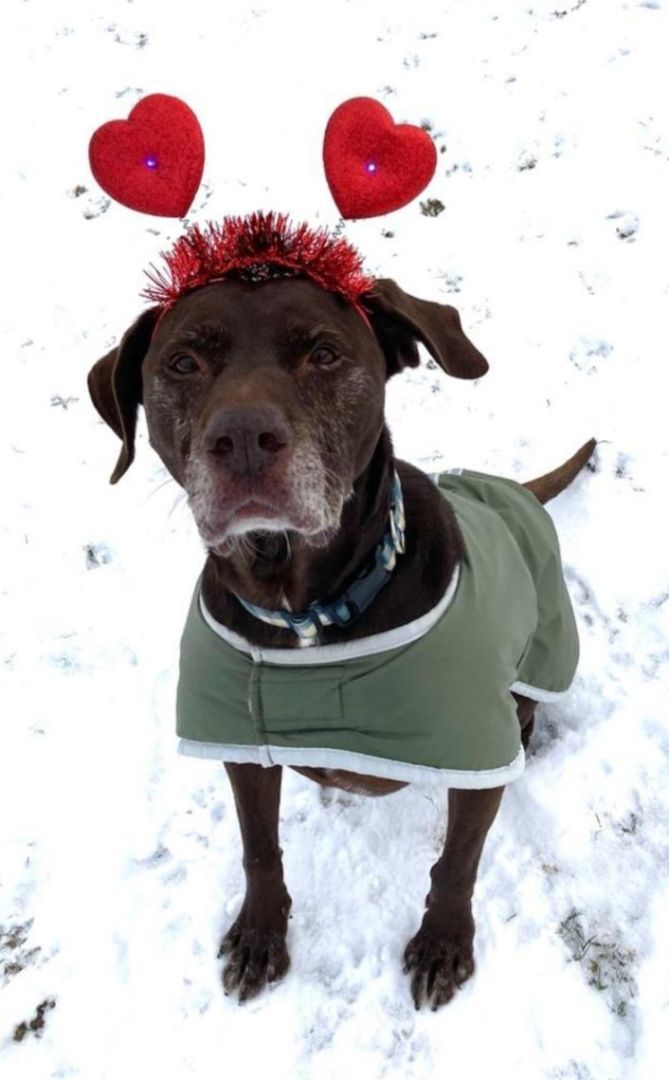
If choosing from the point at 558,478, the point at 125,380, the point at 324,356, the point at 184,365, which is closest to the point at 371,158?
the point at 324,356

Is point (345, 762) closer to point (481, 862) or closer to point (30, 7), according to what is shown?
point (481, 862)

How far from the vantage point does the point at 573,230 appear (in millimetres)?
4848

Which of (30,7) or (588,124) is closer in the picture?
(588,124)

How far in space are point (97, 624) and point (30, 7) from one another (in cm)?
707

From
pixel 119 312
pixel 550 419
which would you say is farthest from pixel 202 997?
pixel 119 312

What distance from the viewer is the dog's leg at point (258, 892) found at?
241 centimetres

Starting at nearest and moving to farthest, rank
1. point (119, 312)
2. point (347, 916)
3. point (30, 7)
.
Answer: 1. point (347, 916)
2. point (119, 312)
3. point (30, 7)

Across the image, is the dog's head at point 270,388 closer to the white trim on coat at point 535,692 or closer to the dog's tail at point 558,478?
the white trim on coat at point 535,692

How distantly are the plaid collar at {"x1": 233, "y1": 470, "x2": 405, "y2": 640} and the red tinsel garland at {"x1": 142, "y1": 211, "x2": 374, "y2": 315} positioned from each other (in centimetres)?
60

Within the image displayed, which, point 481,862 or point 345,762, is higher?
point 345,762

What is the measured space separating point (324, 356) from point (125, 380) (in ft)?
1.89

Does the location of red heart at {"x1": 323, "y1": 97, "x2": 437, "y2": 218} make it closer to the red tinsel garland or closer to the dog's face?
the red tinsel garland

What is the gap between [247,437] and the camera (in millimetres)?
1669

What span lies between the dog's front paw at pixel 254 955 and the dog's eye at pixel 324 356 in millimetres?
1657
